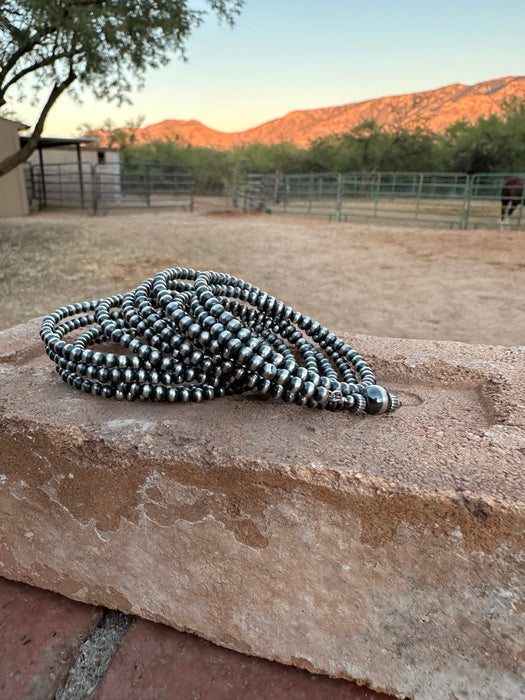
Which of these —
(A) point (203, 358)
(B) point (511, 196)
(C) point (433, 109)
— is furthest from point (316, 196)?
(C) point (433, 109)

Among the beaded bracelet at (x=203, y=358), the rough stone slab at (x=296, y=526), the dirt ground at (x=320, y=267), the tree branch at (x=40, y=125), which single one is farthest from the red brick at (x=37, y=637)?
the tree branch at (x=40, y=125)

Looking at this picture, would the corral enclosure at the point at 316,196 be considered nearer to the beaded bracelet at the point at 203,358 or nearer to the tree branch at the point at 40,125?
the tree branch at the point at 40,125

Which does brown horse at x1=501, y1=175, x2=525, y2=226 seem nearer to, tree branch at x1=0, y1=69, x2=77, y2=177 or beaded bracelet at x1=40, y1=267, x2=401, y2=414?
tree branch at x1=0, y1=69, x2=77, y2=177

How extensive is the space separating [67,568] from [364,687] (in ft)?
1.81

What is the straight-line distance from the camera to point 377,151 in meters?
27.9

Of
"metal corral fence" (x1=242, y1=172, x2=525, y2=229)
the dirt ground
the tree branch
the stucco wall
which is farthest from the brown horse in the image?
the stucco wall

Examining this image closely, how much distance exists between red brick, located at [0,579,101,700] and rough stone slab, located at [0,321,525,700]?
3 cm

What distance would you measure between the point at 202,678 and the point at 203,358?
53 cm

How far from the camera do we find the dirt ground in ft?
14.9

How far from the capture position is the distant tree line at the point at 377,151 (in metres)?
23.8

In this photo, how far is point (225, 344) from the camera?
92 centimetres

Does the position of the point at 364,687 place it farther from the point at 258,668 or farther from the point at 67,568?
the point at 67,568

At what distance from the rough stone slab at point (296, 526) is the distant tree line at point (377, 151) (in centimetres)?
2004

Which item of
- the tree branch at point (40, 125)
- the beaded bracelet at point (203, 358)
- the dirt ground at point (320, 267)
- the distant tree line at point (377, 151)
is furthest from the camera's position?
the distant tree line at point (377, 151)
